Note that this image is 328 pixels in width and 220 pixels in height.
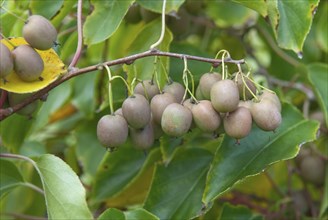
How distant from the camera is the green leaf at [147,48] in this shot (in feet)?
4.95

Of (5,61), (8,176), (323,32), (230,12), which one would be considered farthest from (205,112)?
(230,12)

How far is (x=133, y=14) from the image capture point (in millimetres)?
1784

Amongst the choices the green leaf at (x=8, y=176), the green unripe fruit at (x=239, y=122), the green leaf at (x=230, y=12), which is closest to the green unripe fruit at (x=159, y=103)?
the green unripe fruit at (x=239, y=122)

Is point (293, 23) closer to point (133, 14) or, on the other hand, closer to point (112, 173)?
point (133, 14)

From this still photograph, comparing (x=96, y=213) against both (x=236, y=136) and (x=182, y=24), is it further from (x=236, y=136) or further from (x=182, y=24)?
(x=236, y=136)

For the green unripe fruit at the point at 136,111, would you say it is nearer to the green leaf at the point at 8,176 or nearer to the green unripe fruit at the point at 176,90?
the green unripe fruit at the point at 176,90

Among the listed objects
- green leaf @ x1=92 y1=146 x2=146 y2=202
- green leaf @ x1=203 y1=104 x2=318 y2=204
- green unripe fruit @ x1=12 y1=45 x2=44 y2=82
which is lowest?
green leaf @ x1=92 y1=146 x2=146 y2=202

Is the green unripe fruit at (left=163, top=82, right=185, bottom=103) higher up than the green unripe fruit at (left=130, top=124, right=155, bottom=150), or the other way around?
the green unripe fruit at (left=163, top=82, right=185, bottom=103)

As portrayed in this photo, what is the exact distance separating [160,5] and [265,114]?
0.43 meters

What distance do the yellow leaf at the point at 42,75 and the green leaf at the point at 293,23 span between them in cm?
47

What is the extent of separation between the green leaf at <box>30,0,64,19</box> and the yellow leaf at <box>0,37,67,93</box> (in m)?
0.30

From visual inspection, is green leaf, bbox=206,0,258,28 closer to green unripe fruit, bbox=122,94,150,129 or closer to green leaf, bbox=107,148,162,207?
green leaf, bbox=107,148,162,207

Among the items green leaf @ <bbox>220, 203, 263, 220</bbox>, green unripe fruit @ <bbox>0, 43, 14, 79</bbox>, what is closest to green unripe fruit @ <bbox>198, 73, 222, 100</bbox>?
green unripe fruit @ <bbox>0, 43, 14, 79</bbox>

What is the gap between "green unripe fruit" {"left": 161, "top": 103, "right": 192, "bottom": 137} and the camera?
1278 mm
